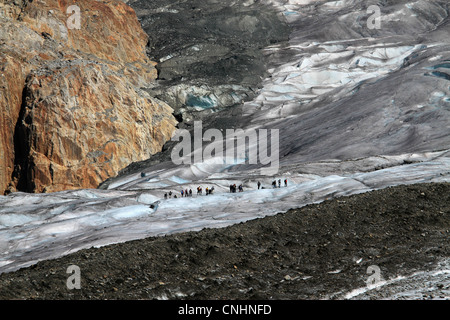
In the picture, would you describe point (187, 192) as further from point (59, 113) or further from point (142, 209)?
point (59, 113)

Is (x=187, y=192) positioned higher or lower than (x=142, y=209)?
higher

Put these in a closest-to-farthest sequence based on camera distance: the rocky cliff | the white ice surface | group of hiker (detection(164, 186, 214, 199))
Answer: the white ice surface → group of hiker (detection(164, 186, 214, 199)) → the rocky cliff

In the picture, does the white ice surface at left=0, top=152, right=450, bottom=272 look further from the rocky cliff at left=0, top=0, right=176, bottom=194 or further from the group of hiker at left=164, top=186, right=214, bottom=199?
the rocky cliff at left=0, top=0, right=176, bottom=194

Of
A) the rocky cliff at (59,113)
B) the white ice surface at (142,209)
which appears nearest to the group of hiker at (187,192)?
the white ice surface at (142,209)

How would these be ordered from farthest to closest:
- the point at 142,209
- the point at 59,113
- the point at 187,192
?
the point at 59,113 < the point at 187,192 < the point at 142,209

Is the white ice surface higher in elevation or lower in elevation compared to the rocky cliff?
lower

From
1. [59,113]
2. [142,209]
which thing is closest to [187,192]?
A: [142,209]

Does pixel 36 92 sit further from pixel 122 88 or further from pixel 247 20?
pixel 247 20

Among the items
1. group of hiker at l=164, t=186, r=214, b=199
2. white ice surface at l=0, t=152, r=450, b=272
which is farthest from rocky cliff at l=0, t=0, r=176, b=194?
group of hiker at l=164, t=186, r=214, b=199

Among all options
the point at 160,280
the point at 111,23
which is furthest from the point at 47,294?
the point at 111,23
